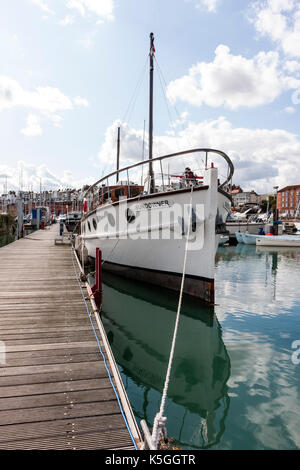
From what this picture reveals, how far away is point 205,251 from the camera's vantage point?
29.2 feet

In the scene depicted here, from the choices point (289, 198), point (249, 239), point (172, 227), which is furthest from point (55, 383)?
point (289, 198)

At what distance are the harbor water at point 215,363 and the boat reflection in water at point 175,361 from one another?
1cm

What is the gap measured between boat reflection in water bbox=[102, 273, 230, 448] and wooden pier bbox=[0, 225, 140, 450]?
1075 millimetres

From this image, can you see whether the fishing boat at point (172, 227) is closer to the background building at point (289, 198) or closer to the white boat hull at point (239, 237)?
the white boat hull at point (239, 237)

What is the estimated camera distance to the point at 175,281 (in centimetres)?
976

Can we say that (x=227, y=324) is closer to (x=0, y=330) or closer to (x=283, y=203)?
(x=0, y=330)

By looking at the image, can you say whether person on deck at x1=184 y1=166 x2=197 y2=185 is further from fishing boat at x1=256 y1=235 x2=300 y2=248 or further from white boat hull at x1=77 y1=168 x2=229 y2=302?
fishing boat at x1=256 y1=235 x2=300 y2=248

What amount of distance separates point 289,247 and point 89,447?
32307 millimetres

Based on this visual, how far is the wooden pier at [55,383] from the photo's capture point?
2.71 meters

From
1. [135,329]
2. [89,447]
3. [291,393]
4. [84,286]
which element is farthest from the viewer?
[84,286]

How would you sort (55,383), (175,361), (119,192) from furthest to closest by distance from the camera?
(119,192)
(175,361)
(55,383)

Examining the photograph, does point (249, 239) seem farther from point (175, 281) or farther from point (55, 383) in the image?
point (55, 383)

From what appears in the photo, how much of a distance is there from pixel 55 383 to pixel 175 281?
6532 mm
